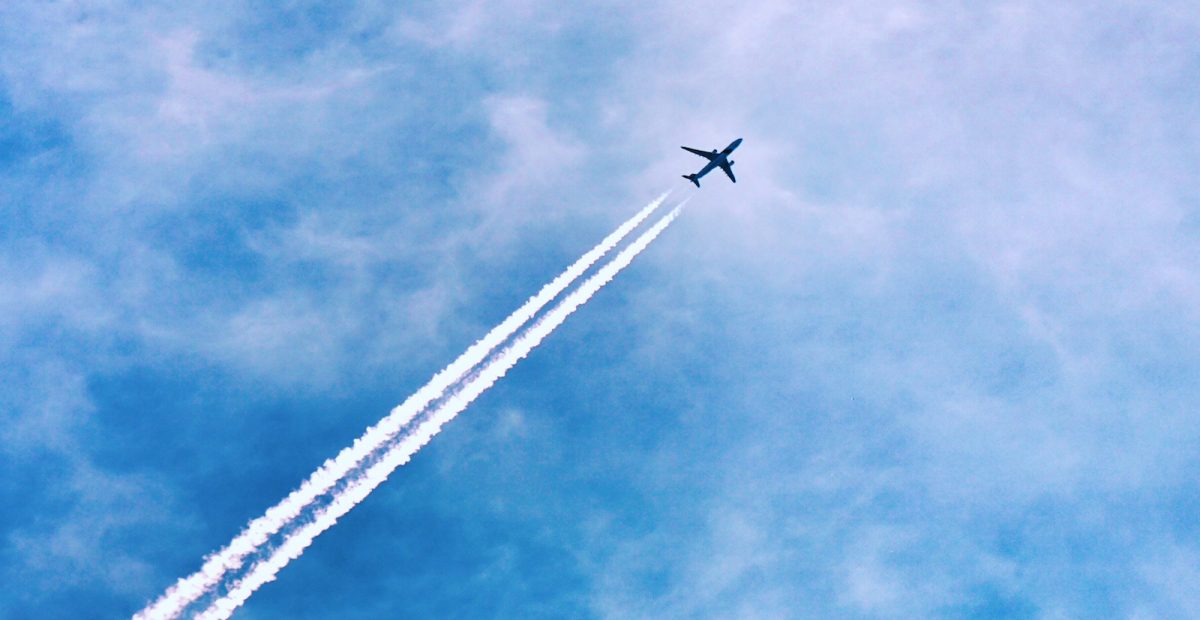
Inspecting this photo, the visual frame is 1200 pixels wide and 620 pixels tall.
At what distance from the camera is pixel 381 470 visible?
10281 centimetres

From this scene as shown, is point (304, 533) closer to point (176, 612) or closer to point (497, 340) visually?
point (176, 612)

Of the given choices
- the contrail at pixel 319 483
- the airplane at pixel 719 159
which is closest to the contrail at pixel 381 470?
the contrail at pixel 319 483

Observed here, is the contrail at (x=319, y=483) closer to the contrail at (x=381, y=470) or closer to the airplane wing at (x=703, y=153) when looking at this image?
the contrail at (x=381, y=470)

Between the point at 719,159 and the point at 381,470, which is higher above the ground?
the point at 719,159

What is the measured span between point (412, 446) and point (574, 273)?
31.1m

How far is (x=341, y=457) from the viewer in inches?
4040

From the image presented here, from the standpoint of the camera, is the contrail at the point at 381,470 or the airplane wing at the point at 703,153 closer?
the contrail at the point at 381,470

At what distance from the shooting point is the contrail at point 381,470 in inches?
3878

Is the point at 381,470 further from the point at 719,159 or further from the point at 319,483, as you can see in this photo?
the point at 719,159

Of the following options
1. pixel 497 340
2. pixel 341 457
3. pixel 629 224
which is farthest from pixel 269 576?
pixel 629 224

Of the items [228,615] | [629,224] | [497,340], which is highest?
[629,224]

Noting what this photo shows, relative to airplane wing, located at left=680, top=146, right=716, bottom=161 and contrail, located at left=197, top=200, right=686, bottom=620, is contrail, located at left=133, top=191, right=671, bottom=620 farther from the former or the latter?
airplane wing, located at left=680, top=146, right=716, bottom=161

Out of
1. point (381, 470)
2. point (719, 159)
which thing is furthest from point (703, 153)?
point (381, 470)

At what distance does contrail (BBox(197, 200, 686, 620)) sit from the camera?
98.5m
